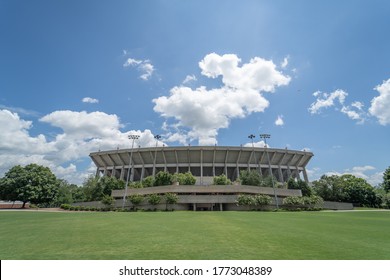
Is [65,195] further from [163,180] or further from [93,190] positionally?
[163,180]

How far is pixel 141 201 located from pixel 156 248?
37.9 metres

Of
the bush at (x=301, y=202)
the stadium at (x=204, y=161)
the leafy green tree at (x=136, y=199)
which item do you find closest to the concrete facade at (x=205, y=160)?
the stadium at (x=204, y=161)

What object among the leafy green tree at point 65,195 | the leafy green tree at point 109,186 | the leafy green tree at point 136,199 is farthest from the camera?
the leafy green tree at point 65,195

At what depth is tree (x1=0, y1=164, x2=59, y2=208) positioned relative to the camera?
48000 millimetres

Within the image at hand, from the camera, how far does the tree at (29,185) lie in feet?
157

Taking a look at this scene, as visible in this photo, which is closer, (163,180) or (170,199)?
(170,199)

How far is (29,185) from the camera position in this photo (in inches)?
1914

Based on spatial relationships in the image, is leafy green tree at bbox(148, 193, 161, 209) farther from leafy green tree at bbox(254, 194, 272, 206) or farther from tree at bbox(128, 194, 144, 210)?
leafy green tree at bbox(254, 194, 272, 206)

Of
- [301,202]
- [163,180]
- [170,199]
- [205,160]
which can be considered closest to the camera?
[170,199]

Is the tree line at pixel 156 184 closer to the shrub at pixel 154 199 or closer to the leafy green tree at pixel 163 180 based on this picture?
the leafy green tree at pixel 163 180

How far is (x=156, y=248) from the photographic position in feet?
25.3

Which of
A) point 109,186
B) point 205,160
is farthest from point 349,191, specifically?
point 109,186

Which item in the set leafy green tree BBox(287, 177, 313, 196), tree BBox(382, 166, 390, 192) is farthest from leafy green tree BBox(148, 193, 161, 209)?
tree BBox(382, 166, 390, 192)
